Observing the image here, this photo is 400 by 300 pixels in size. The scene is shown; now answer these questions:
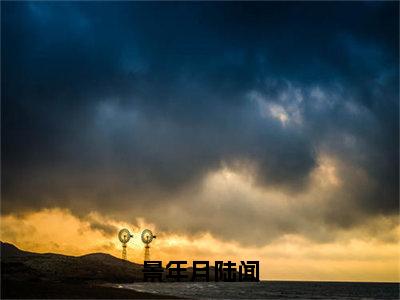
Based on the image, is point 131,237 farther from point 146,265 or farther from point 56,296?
point 56,296

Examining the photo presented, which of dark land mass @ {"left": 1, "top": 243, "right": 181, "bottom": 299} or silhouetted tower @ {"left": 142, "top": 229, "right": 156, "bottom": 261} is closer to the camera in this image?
dark land mass @ {"left": 1, "top": 243, "right": 181, "bottom": 299}

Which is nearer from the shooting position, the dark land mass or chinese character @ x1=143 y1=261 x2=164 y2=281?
the dark land mass

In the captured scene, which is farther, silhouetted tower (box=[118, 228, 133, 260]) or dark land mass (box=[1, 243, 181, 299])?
silhouetted tower (box=[118, 228, 133, 260])

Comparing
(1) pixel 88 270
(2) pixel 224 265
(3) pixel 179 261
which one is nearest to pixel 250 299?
(3) pixel 179 261

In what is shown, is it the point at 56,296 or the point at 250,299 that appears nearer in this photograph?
the point at 56,296

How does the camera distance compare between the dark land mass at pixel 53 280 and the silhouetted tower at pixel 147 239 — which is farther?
the silhouetted tower at pixel 147 239

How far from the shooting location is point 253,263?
619 feet

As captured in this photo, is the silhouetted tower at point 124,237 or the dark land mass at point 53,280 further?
the silhouetted tower at point 124,237

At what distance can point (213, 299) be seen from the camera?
7675 cm

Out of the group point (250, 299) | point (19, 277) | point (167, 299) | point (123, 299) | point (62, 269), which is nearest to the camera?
point (123, 299)

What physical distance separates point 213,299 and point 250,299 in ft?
31.2

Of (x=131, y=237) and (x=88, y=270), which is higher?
(x=131, y=237)

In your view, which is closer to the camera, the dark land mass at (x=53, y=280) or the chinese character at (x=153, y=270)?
the dark land mass at (x=53, y=280)

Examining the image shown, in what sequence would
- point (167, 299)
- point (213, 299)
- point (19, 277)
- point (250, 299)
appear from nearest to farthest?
1. point (167, 299)
2. point (213, 299)
3. point (250, 299)
4. point (19, 277)
